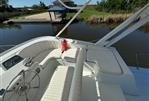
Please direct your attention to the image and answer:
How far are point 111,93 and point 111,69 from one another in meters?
0.39

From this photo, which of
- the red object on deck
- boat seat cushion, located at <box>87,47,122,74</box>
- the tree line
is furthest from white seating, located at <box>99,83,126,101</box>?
the tree line

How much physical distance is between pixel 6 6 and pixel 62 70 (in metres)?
29.5

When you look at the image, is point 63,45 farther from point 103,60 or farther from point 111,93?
point 111,93

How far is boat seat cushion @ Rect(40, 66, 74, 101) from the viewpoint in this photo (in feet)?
6.44

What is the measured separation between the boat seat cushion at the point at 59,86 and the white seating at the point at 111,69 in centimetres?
43

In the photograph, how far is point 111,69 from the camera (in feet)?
A: 8.97

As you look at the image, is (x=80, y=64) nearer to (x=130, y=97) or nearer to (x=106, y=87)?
(x=106, y=87)

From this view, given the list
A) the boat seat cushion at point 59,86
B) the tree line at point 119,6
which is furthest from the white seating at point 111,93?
the tree line at point 119,6

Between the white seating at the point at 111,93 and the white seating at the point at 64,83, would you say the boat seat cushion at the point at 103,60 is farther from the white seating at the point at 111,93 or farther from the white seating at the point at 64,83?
the white seating at the point at 64,83

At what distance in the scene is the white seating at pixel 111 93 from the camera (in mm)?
2338

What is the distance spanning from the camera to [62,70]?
2531 millimetres

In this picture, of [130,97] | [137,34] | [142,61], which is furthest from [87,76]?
[137,34]

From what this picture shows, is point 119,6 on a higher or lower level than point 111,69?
lower

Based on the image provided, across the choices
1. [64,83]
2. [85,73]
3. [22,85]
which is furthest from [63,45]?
[22,85]
